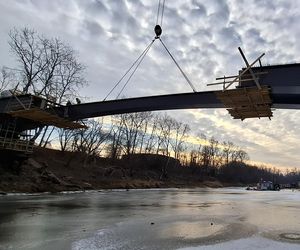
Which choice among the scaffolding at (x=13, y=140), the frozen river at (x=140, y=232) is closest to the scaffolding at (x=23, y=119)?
the scaffolding at (x=13, y=140)

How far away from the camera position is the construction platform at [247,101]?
18.0m

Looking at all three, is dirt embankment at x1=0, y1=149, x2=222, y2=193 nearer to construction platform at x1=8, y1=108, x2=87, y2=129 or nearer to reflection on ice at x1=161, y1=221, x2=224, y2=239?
construction platform at x1=8, y1=108, x2=87, y2=129

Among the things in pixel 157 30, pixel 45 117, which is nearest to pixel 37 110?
pixel 45 117

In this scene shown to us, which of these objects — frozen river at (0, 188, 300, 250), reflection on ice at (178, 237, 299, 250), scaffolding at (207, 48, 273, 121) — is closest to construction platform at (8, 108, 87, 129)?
frozen river at (0, 188, 300, 250)

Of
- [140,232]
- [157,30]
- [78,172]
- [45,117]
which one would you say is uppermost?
[157,30]

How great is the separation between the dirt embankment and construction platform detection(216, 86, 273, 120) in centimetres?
2124

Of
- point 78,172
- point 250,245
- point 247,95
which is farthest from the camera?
point 78,172

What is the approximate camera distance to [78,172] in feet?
199

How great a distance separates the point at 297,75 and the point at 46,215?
42.7 feet

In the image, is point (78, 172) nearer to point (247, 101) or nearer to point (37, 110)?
point (37, 110)

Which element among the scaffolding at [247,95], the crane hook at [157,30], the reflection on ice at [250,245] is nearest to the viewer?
the reflection on ice at [250,245]

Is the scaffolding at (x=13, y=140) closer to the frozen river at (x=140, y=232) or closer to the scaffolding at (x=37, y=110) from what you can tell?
the scaffolding at (x=37, y=110)

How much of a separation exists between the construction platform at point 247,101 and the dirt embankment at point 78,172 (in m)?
21.2

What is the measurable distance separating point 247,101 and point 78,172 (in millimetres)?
45288
